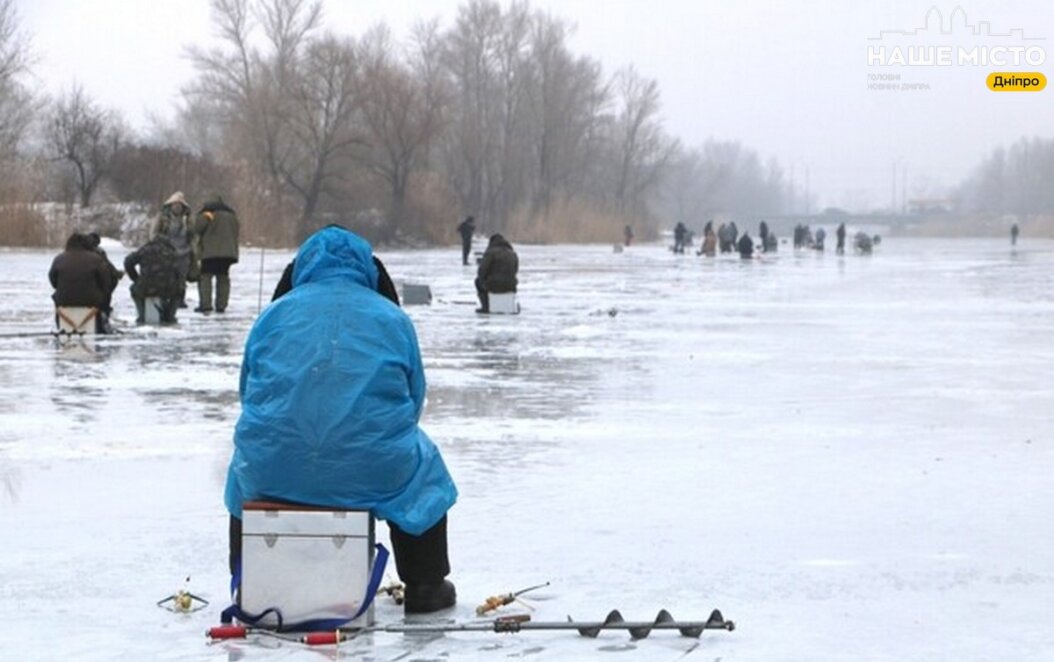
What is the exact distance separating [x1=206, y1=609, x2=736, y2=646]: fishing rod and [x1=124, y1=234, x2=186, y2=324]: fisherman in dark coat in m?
15.8

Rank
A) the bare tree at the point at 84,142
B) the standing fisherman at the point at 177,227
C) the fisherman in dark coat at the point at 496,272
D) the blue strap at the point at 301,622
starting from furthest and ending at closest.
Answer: the bare tree at the point at 84,142, the fisherman in dark coat at the point at 496,272, the standing fisherman at the point at 177,227, the blue strap at the point at 301,622

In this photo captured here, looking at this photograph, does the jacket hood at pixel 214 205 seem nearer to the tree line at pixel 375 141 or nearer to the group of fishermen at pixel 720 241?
the tree line at pixel 375 141

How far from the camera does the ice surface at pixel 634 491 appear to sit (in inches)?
242

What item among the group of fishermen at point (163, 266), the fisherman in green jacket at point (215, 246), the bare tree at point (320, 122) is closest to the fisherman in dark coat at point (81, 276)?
the group of fishermen at point (163, 266)

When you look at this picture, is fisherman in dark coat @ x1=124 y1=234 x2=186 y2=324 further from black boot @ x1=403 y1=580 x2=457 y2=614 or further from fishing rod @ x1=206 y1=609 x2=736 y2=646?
fishing rod @ x1=206 y1=609 x2=736 y2=646

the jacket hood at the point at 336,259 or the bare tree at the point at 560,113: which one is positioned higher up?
the bare tree at the point at 560,113

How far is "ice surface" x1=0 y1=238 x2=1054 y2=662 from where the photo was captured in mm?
6156

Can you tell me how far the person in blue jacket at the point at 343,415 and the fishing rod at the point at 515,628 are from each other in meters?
0.34

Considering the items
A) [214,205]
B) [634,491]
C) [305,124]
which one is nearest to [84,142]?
[305,124]

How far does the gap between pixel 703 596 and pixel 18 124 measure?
8508 centimetres

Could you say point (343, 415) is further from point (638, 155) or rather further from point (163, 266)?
point (638, 155)

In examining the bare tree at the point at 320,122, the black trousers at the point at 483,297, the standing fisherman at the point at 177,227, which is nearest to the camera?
the standing fisherman at the point at 177,227

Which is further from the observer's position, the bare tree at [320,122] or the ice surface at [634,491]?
the bare tree at [320,122]

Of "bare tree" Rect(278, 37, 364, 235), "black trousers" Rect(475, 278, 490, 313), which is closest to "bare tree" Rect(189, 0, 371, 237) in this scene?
"bare tree" Rect(278, 37, 364, 235)
